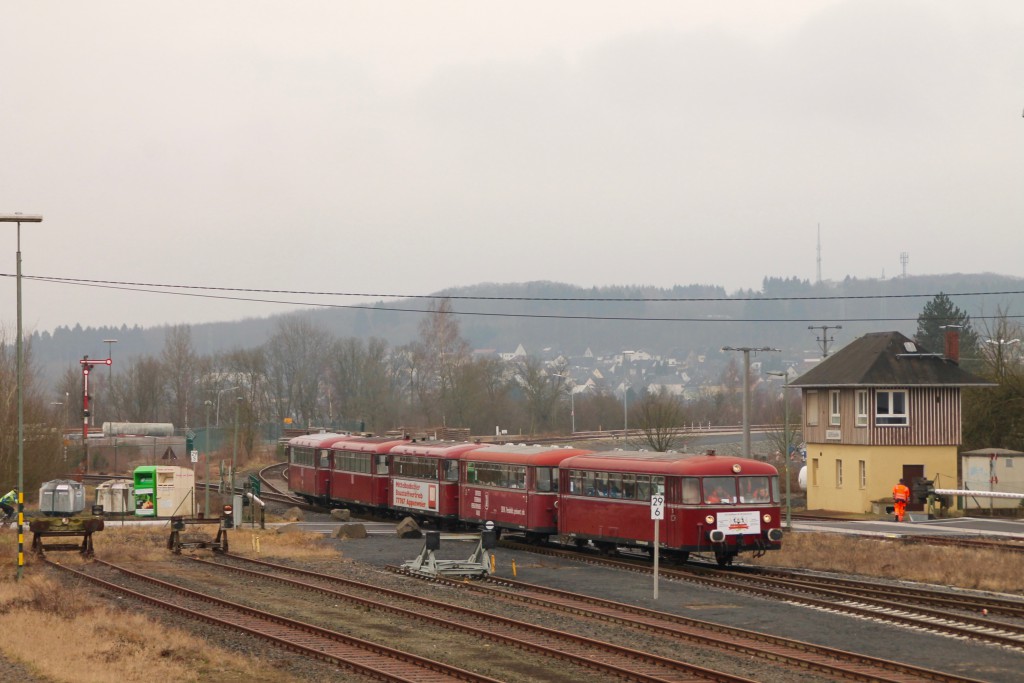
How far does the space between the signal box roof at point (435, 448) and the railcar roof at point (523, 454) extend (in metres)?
0.84

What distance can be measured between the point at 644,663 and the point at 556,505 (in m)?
16.3

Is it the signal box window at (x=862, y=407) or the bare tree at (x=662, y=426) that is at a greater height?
Result: the signal box window at (x=862, y=407)

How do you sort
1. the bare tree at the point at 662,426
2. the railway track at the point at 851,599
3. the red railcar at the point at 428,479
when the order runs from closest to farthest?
the railway track at the point at 851,599 → the red railcar at the point at 428,479 → the bare tree at the point at 662,426

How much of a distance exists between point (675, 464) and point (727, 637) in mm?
A: 9460

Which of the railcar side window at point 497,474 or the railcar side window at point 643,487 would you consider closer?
the railcar side window at point 643,487

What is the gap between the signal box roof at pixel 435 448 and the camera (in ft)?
129

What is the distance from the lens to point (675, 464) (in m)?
28.8

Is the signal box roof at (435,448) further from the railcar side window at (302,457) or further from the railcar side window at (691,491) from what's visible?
the railcar side window at (691,491)

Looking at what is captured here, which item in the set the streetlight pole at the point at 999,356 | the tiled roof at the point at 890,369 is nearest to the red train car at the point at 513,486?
the tiled roof at the point at 890,369

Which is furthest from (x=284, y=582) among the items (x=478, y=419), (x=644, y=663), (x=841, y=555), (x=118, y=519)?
(x=478, y=419)

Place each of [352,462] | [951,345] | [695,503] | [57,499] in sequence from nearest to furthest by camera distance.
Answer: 1. [695,503]
2. [57,499]
3. [352,462]
4. [951,345]

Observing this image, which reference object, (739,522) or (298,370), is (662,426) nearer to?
(739,522)

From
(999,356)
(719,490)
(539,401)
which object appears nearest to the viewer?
(719,490)

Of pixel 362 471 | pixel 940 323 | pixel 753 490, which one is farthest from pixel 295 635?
pixel 940 323
